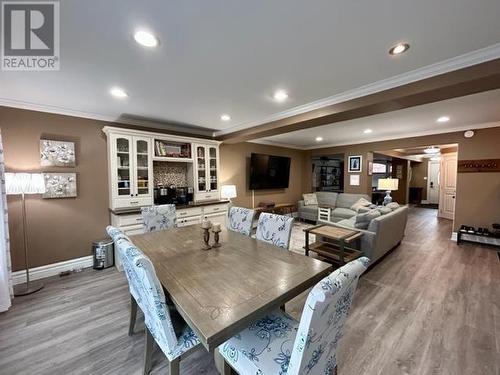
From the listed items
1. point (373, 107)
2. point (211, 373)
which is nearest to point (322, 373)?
point (211, 373)

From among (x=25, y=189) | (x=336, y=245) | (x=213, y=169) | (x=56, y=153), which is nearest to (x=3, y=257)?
(x=25, y=189)

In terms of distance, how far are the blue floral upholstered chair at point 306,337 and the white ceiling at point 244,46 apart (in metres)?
1.58

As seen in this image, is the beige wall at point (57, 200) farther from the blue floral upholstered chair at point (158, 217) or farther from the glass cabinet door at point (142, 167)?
the blue floral upholstered chair at point (158, 217)

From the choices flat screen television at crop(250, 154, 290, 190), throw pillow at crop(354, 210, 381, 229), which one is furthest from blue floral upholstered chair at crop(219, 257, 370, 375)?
flat screen television at crop(250, 154, 290, 190)

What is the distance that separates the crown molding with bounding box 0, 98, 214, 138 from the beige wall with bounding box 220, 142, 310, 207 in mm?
818

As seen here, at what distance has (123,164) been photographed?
3432 millimetres

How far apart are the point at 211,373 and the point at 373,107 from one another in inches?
122

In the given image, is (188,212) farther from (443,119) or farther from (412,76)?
(443,119)

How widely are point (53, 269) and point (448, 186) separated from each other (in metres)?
10.1

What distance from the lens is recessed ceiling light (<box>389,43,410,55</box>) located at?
1.69 m

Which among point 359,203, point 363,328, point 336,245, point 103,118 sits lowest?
point 363,328

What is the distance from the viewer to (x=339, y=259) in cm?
296

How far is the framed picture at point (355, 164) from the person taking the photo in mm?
6224

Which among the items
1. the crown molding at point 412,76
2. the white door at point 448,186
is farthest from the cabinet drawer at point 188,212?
the white door at point 448,186
